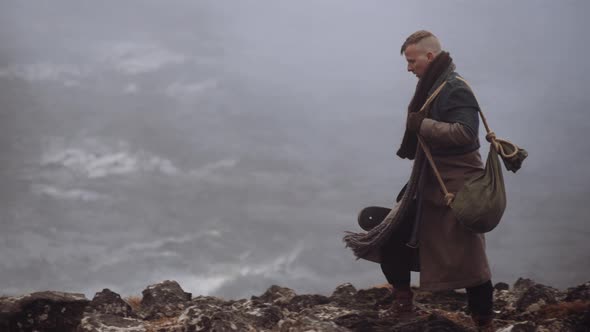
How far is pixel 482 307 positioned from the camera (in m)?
7.06

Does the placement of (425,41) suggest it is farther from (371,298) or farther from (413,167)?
(371,298)

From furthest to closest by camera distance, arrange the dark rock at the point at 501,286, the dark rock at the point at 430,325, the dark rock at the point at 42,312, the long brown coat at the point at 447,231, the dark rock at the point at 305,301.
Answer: the dark rock at the point at 501,286 → the dark rock at the point at 305,301 → the dark rock at the point at 42,312 → the long brown coat at the point at 447,231 → the dark rock at the point at 430,325

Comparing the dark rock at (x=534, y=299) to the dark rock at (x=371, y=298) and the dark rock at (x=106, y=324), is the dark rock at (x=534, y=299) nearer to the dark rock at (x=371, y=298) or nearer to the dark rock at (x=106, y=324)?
the dark rock at (x=371, y=298)

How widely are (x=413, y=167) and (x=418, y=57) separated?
122cm

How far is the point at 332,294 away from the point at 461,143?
468 cm

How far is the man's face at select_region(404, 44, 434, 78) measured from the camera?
708 centimetres

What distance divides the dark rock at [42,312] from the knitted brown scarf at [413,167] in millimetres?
3412

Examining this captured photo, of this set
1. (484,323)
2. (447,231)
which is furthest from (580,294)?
(447,231)

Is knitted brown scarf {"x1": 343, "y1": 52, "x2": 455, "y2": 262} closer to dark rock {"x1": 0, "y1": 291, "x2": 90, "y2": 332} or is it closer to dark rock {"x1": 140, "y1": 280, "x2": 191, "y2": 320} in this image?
dark rock {"x1": 140, "y1": 280, "x2": 191, "y2": 320}

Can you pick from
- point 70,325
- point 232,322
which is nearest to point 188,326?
point 232,322

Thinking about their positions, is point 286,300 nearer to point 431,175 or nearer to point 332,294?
point 332,294

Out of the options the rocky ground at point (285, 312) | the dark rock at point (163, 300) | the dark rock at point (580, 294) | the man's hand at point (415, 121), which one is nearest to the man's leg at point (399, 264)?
the rocky ground at point (285, 312)

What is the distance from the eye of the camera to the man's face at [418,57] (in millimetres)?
7082

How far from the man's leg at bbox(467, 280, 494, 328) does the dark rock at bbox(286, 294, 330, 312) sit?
2936 mm
